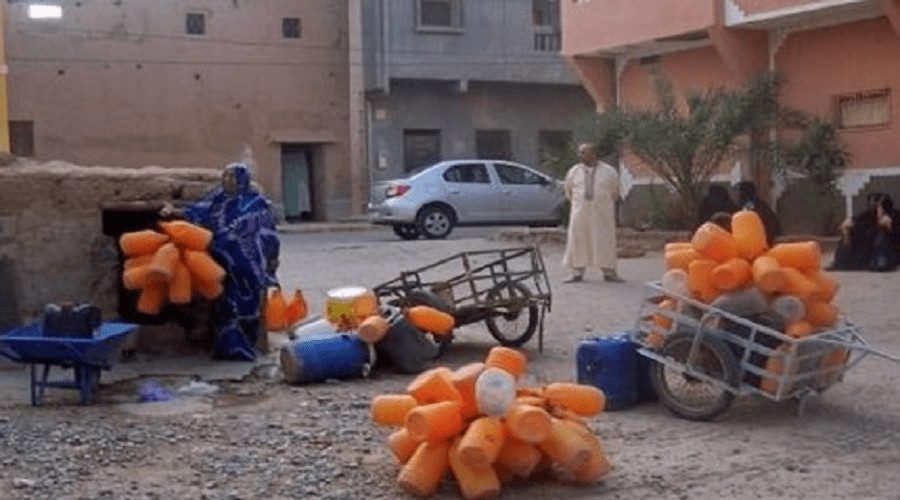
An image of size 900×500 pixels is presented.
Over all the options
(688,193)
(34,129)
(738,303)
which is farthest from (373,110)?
(738,303)

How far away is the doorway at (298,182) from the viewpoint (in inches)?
1305

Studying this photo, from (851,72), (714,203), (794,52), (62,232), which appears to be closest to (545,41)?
(794,52)

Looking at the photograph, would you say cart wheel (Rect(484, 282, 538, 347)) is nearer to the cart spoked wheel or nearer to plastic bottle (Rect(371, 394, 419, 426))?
the cart spoked wheel

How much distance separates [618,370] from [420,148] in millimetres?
26050

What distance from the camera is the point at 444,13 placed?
33.1 metres

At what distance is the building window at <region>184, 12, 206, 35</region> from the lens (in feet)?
103

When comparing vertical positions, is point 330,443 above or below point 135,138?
below

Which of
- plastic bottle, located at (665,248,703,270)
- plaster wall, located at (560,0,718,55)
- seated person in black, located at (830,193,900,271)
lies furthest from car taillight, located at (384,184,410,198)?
plastic bottle, located at (665,248,703,270)

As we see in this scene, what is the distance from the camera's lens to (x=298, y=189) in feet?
110

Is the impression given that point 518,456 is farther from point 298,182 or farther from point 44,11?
point 298,182

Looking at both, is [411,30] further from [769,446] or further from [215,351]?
[769,446]

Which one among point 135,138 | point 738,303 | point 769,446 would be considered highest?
point 135,138

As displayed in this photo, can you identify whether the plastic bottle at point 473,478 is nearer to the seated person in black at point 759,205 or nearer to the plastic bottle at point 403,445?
the plastic bottle at point 403,445

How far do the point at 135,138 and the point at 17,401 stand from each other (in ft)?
77.7
